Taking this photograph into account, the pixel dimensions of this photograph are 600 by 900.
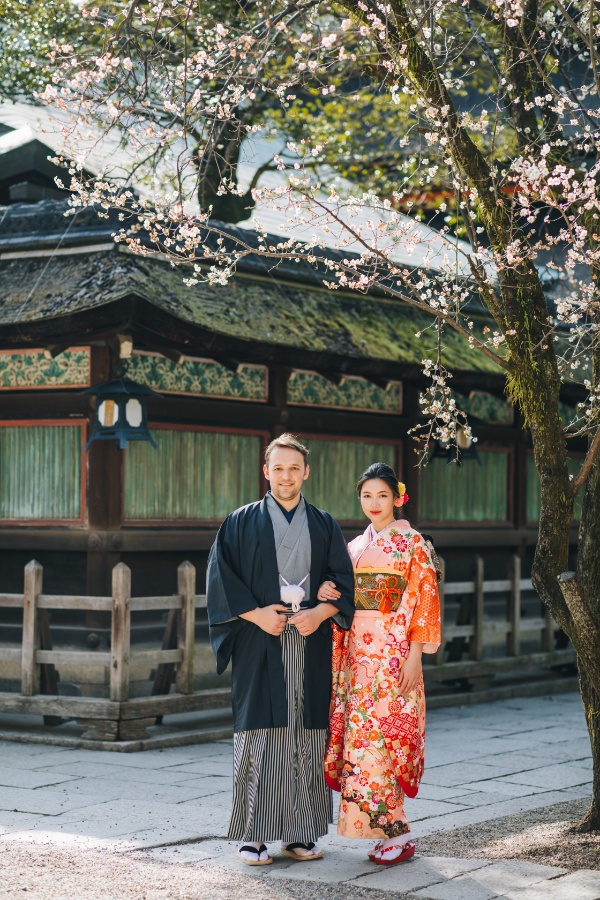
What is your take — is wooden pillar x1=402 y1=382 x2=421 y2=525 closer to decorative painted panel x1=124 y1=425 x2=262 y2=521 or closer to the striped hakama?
decorative painted panel x1=124 y1=425 x2=262 y2=521

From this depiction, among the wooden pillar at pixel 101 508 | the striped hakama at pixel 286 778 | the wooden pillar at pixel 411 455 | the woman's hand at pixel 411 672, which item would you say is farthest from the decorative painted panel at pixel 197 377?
the woman's hand at pixel 411 672

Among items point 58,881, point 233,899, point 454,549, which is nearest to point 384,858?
point 233,899

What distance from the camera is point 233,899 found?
15.0ft

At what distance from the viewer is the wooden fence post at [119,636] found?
796cm

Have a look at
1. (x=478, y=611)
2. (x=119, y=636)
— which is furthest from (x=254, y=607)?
(x=478, y=611)

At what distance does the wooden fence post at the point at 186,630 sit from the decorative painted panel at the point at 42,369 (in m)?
1.61

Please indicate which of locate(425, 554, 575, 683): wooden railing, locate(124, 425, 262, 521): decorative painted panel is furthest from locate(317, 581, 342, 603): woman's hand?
locate(425, 554, 575, 683): wooden railing

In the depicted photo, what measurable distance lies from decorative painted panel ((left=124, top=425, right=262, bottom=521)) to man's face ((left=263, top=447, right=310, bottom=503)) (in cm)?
369

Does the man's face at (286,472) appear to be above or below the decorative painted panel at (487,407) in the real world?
below

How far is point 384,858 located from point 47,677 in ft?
12.7

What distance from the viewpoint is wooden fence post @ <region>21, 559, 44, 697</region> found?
820 centimetres

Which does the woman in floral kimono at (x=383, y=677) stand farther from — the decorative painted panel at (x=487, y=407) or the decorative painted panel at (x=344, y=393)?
the decorative painted panel at (x=487, y=407)

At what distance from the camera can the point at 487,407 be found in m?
12.2

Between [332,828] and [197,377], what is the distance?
439 centimetres
